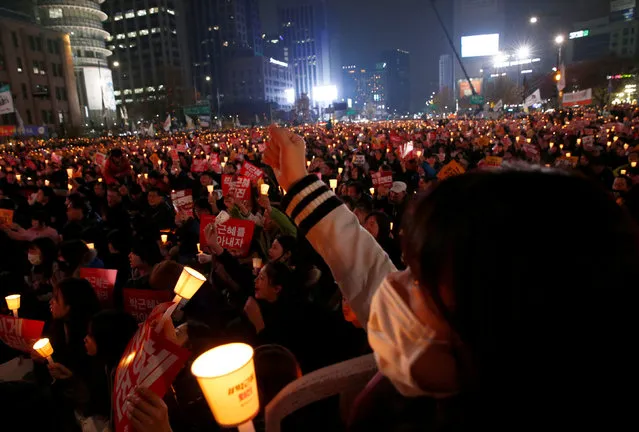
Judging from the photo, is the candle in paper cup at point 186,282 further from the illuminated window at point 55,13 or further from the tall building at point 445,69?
the tall building at point 445,69

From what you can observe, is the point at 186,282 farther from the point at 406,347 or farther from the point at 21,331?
the point at 406,347

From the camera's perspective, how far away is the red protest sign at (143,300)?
3.92 m

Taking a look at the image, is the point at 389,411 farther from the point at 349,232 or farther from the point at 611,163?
the point at 611,163

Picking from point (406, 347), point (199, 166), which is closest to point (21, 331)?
point (406, 347)

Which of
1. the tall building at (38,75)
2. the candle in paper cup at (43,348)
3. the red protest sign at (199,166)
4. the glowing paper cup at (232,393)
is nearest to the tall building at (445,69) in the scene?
the tall building at (38,75)

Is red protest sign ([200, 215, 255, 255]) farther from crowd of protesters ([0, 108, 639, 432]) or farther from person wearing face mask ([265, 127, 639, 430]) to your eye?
person wearing face mask ([265, 127, 639, 430])

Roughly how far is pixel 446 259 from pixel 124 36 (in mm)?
133930

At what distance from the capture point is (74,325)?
376 centimetres

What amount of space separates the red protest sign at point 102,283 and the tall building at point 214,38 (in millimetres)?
137737

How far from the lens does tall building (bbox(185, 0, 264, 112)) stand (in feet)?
444

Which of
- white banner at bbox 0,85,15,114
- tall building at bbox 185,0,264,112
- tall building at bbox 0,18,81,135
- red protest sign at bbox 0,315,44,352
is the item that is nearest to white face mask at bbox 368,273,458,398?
red protest sign at bbox 0,315,44,352

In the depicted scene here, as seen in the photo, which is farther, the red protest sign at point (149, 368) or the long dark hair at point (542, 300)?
the red protest sign at point (149, 368)

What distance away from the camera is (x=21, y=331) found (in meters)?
3.62

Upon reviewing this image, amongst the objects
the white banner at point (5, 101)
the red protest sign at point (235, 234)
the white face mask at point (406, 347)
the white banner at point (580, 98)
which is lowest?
the red protest sign at point (235, 234)
